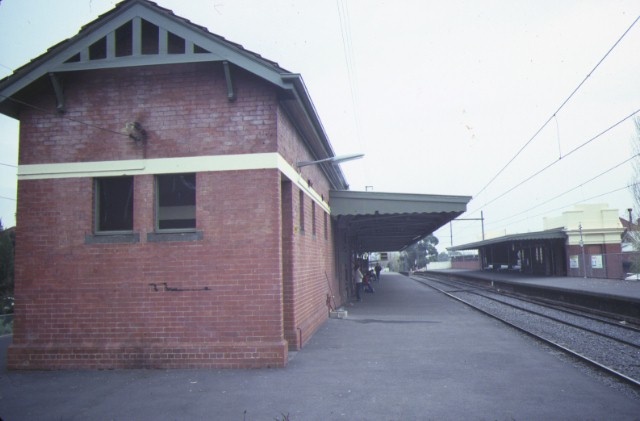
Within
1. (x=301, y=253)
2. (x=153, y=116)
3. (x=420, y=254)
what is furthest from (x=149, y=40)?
(x=420, y=254)

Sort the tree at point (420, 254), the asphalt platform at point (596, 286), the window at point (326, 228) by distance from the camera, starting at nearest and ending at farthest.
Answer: the window at point (326, 228) < the asphalt platform at point (596, 286) < the tree at point (420, 254)

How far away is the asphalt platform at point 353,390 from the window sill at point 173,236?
6.64 feet

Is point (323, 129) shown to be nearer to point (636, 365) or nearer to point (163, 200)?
point (163, 200)

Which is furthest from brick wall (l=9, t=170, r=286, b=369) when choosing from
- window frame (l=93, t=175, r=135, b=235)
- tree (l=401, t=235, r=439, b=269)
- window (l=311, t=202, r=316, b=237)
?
tree (l=401, t=235, r=439, b=269)

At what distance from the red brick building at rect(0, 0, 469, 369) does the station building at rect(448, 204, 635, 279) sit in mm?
25005

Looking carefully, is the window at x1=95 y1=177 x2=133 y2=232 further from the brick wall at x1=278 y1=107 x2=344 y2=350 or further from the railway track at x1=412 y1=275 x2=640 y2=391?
the railway track at x1=412 y1=275 x2=640 y2=391

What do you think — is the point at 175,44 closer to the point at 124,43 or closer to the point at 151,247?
the point at 124,43

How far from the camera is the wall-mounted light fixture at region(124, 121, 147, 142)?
309 inches

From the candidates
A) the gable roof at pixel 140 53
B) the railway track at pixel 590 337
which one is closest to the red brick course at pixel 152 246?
the gable roof at pixel 140 53

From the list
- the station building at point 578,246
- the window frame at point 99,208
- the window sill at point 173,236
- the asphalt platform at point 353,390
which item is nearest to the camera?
the asphalt platform at point 353,390

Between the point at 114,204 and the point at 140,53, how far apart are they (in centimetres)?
251

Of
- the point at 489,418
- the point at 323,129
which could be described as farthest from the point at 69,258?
the point at 489,418

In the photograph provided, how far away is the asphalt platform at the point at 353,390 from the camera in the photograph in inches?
210

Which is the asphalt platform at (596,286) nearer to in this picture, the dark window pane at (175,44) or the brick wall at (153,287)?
the brick wall at (153,287)
